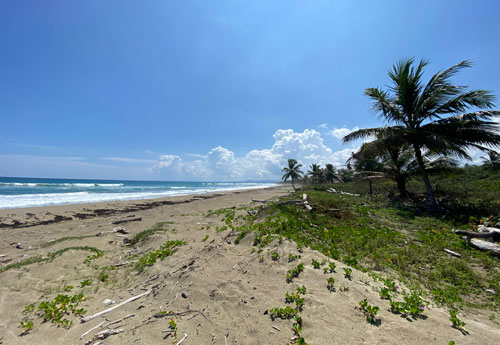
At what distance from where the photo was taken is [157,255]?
6203 millimetres

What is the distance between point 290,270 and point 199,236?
5.13 meters

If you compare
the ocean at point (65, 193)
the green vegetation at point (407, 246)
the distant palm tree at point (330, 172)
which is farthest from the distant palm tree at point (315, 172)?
the green vegetation at point (407, 246)

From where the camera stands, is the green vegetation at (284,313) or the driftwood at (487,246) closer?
the green vegetation at (284,313)

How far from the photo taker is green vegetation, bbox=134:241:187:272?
5754 mm

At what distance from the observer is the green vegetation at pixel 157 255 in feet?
18.9

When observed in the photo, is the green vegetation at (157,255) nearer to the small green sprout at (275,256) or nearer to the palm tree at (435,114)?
the small green sprout at (275,256)

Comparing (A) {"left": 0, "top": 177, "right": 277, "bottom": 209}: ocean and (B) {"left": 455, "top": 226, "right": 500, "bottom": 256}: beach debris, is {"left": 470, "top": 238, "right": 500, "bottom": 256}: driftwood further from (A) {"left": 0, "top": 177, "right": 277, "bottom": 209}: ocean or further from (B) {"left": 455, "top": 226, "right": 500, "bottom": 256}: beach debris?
(A) {"left": 0, "top": 177, "right": 277, "bottom": 209}: ocean

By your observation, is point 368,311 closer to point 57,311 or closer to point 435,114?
point 57,311

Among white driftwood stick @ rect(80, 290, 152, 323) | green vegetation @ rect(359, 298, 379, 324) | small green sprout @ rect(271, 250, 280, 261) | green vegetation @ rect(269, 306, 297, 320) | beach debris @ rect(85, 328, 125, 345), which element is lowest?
white driftwood stick @ rect(80, 290, 152, 323)

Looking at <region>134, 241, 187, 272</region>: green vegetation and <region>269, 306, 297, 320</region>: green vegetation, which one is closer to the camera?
<region>269, 306, 297, 320</region>: green vegetation

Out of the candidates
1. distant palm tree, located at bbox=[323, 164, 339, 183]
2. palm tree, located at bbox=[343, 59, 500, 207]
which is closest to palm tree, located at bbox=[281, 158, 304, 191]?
distant palm tree, located at bbox=[323, 164, 339, 183]

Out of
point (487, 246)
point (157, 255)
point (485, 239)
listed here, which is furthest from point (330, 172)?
point (157, 255)

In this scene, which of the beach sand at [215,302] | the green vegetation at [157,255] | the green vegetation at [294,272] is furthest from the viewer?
the green vegetation at [157,255]

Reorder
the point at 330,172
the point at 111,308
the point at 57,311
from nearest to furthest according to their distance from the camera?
the point at 57,311 < the point at 111,308 < the point at 330,172
